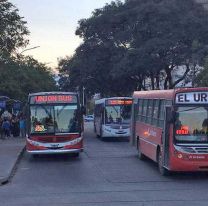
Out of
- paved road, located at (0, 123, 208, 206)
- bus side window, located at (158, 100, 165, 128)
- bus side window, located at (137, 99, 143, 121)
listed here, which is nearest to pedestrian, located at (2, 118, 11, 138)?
paved road, located at (0, 123, 208, 206)

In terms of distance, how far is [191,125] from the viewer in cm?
1812

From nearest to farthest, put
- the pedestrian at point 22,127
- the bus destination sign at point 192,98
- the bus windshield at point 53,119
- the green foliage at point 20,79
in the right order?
the bus destination sign at point 192,98
the bus windshield at point 53,119
the pedestrian at point 22,127
the green foliage at point 20,79

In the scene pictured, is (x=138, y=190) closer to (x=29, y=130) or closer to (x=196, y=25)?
(x=29, y=130)

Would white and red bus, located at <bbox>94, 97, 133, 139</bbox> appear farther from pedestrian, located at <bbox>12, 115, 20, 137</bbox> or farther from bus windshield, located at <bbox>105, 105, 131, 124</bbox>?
pedestrian, located at <bbox>12, 115, 20, 137</bbox>

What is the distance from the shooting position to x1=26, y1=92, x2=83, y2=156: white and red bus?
84.2 ft

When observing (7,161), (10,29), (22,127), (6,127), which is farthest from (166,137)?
(22,127)

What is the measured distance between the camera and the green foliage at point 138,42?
4953 centimetres

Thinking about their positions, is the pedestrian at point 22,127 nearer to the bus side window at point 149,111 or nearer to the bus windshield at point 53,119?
the bus windshield at point 53,119

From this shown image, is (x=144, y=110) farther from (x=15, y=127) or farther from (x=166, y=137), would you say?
(x=15, y=127)

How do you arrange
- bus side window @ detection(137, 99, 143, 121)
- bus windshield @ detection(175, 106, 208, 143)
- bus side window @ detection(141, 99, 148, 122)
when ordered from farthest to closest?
bus side window @ detection(137, 99, 143, 121)
bus side window @ detection(141, 99, 148, 122)
bus windshield @ detection(175, 106, 208, 143)

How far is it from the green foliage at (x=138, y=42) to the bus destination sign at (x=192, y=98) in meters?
28.5

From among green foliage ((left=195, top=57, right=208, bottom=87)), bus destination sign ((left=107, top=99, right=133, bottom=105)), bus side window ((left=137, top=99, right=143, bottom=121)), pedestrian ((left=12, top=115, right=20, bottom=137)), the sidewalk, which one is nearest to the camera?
the sidewalk

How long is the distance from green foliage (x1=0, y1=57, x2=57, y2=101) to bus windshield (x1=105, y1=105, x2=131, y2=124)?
7.14 meters

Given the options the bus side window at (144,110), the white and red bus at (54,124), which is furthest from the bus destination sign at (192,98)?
the white and red bus at (54,124)
